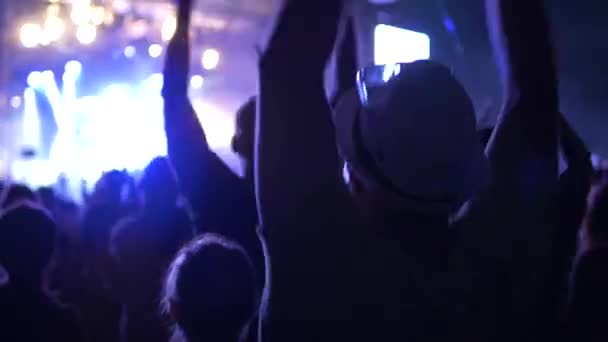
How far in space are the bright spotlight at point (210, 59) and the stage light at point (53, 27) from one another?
2.50 meters

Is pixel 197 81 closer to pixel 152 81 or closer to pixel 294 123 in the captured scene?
pixel 152 81

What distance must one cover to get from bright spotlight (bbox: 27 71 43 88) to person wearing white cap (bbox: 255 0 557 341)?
12054mm

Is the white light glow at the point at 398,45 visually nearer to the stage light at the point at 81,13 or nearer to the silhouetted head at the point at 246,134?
the silhouetted head at the point at 246,134

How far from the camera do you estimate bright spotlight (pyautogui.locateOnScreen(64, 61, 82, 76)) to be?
1227 cm

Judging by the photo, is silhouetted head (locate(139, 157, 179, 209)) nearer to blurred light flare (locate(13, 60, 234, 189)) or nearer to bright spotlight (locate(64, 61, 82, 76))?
blurred light flare (locate(13, 60, 234, 189))

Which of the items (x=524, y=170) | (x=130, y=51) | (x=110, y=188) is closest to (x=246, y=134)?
(x=524, y=170)

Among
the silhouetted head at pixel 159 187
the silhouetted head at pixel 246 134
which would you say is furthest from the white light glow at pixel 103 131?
the silhouetted head at pixel 246 134

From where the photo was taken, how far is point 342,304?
1.05 meters

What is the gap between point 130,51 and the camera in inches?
490

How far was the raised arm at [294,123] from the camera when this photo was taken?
39.3 inches

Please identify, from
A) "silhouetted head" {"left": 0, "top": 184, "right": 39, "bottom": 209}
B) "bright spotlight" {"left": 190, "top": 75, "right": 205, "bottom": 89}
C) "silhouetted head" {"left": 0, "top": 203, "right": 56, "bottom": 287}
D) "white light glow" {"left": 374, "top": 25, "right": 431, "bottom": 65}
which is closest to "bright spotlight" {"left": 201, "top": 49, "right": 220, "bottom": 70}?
"bright spotlight" {"left": 190, "top": 75, "right": 205, "bottom": 89}

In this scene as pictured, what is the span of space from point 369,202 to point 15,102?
42.1 feet

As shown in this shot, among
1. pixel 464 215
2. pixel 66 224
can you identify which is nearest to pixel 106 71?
pixel 66 224

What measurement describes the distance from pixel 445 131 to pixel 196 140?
3.04 feet
